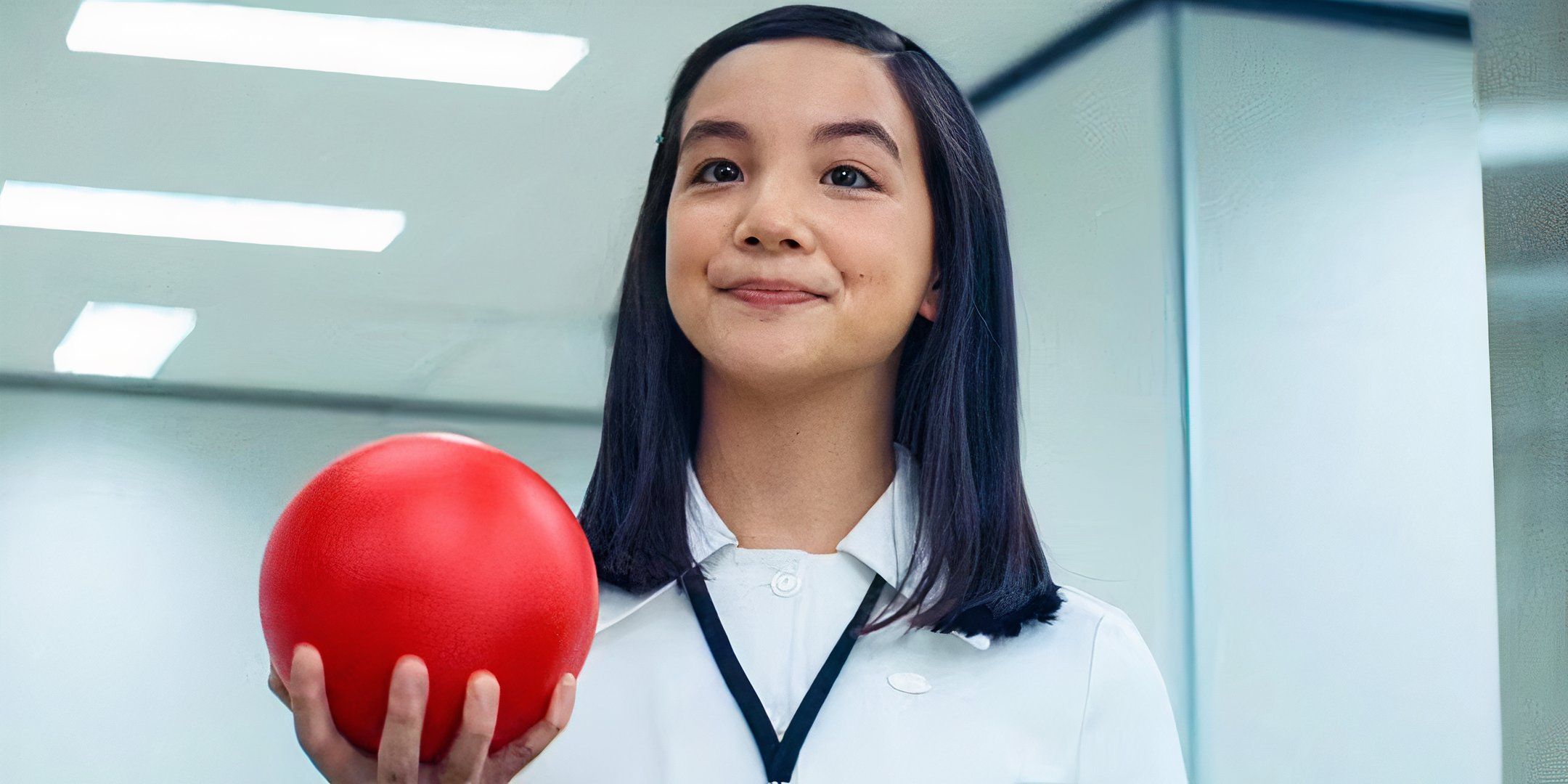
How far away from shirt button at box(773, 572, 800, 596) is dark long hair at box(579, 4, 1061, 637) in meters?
0.12

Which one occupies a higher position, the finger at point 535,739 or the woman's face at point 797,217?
the woman's face at point 797,217

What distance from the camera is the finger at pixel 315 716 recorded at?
146cm

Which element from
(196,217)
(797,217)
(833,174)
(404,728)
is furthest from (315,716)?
(196,217)

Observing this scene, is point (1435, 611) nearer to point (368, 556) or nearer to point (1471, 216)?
point (1471, 216)

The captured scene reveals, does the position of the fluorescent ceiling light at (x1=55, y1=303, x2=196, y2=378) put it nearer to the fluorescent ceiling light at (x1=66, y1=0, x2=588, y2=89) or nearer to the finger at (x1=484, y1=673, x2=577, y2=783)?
the fluorescent ceiling light at (x1=66, y1=0, x2=588, y2=89)

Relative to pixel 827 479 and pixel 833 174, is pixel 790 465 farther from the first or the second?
pixel 833 174

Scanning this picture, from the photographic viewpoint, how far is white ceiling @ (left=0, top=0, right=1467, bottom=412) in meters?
2.75

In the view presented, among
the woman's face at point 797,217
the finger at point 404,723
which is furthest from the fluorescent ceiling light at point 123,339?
the finger at point 404,723

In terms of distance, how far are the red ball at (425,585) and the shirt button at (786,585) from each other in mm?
437

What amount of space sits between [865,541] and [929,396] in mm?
244

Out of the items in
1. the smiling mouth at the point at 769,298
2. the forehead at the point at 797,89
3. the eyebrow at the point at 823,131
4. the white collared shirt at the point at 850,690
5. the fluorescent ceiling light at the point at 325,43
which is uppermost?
the fluorescent ceiling light at the point at 325,43

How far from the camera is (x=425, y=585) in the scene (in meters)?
1.45

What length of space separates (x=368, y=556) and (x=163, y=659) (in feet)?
4.58

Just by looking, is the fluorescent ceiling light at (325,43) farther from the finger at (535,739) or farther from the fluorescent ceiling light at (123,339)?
the finger at (535,739)
